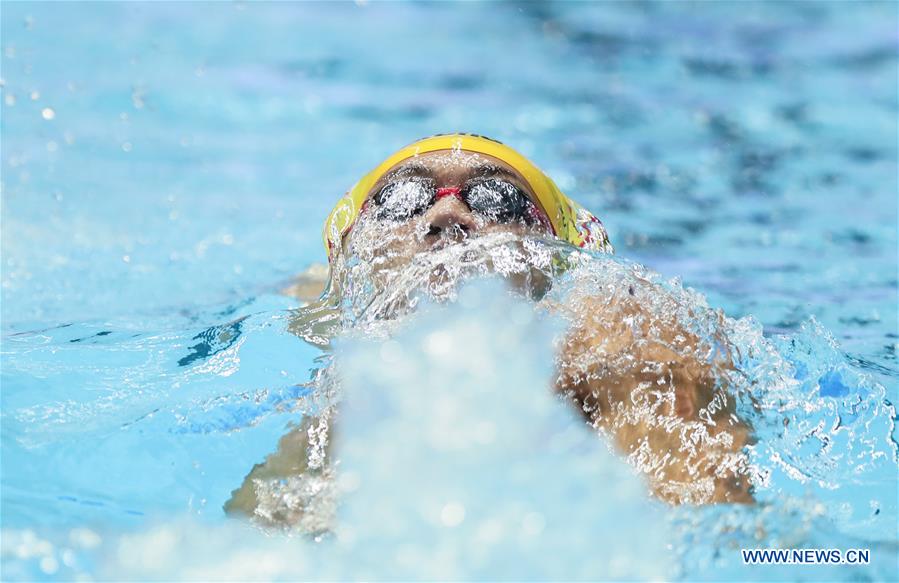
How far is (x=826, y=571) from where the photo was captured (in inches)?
86.0

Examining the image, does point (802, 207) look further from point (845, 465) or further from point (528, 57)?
Answer: point (845, 465)

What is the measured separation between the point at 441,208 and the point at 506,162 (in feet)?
1.58

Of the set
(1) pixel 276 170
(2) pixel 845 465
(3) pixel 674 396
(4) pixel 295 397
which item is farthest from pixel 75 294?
(2) pixel 845 465

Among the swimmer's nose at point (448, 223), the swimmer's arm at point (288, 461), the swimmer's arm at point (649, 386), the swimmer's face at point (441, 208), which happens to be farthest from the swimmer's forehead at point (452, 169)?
the swimmer's arm at point (288, 461)

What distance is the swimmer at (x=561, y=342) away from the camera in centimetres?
258

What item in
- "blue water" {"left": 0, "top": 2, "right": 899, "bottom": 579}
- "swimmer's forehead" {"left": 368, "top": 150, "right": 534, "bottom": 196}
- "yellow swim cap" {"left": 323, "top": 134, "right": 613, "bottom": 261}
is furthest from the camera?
"yellow swim cap" {"left": 323, "top": 134, "right": 613, "bottom": 261}

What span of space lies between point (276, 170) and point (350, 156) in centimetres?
56

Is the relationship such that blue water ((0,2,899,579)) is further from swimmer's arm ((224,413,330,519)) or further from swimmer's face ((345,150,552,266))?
swimmer's face ((345,150,552,266))

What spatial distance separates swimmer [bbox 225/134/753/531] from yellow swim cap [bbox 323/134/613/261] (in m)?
0.05

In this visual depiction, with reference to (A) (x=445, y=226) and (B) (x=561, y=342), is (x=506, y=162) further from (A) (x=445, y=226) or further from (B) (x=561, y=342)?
(B) (x=561, y=342)

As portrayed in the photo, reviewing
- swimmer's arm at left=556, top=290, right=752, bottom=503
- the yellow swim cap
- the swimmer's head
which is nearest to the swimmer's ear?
swimmer's arm at left=556, top=290, right=752, bottom=503

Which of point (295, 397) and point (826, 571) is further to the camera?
point (295, 397)

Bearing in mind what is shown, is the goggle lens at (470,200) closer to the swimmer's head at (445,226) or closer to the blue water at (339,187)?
the swimmer's head at (445,226)

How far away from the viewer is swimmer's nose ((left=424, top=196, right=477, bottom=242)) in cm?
313
